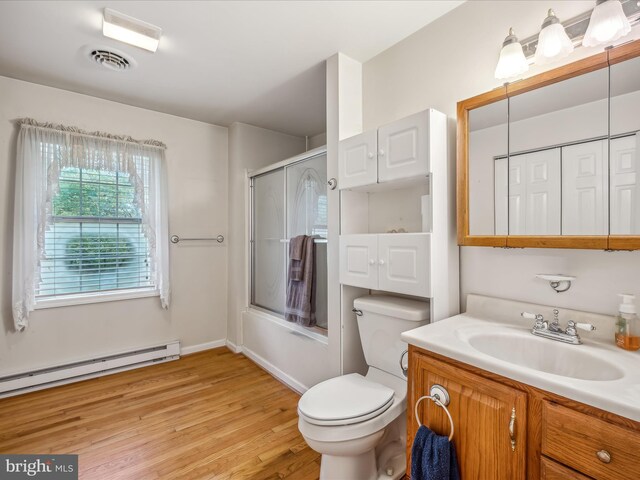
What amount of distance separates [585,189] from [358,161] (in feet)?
3.33

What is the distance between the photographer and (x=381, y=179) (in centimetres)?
164

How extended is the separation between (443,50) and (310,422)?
75.5 inches

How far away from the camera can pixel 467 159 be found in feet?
4.73

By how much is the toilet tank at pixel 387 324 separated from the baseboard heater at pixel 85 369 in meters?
2.08

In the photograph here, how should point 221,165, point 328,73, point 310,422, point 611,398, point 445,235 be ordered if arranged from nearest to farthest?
point 611,398 → point 310,422 → point 445,235 → point 328,73 → point 221,165

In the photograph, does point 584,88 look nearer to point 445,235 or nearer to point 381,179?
point 445,235

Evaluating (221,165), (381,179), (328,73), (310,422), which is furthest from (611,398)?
(221,165)

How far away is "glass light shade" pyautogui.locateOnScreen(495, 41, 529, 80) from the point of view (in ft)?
4.21

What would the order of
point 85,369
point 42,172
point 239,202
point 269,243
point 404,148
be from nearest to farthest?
point 404,148
point 42,172
point 85,369
point 269,243
point 239,202

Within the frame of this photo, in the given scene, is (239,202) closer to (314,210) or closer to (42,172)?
(314,210)

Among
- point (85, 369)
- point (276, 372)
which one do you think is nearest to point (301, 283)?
point (276, 372)

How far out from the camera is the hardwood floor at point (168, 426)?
1615mm

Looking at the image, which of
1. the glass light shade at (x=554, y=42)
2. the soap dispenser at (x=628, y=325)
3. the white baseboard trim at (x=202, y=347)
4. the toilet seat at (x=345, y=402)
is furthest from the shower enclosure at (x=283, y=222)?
the soap dispenser at (x=628, y=325)

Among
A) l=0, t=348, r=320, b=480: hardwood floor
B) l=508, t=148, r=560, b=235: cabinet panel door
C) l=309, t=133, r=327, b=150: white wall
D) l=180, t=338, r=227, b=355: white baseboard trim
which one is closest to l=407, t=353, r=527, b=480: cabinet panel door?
l=508, t=148, r=560, b=235: cabinet panel door
